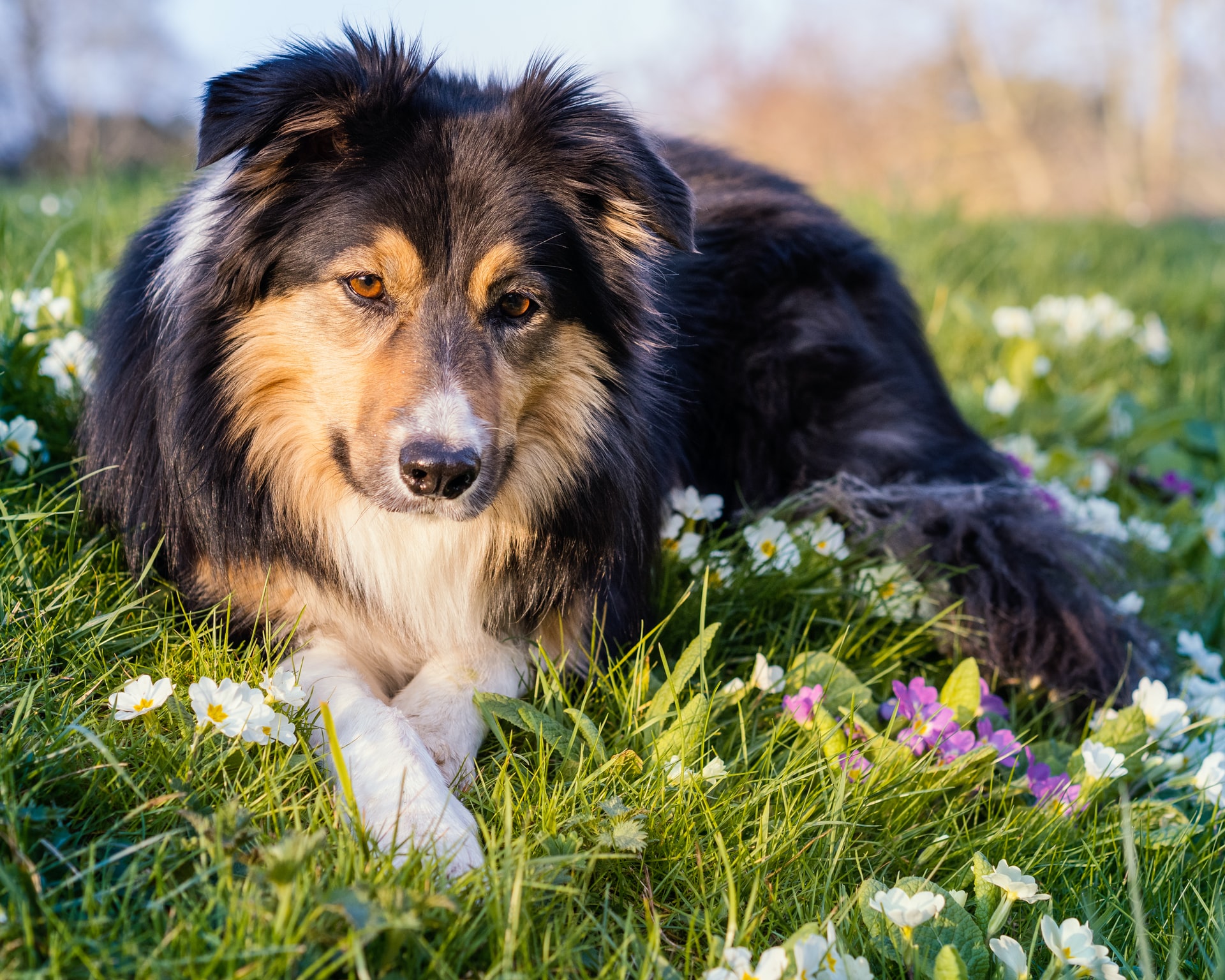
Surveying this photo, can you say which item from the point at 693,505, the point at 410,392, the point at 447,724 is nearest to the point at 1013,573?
the point at 693,505

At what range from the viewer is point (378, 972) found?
5.01 ft

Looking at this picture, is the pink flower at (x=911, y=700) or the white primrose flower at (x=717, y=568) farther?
the white primrose flower at (x=717, y=568)

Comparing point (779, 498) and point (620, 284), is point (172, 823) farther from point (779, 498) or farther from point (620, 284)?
point (779, 498)

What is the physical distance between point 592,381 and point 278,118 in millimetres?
965

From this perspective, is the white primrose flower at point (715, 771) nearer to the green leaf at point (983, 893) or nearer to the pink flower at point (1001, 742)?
the green leaf at point (983, 893)

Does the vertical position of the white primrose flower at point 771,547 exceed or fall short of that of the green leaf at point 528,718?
it exceeds it

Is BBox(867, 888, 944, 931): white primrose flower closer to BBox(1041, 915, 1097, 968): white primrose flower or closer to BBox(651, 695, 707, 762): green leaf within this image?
BBox(1041, 915, 1097, 968): white primrose flower

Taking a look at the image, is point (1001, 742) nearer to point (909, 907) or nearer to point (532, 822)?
point (909, 907)

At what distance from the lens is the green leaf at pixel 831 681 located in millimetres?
2504

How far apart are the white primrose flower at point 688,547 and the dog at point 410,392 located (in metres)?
0.15

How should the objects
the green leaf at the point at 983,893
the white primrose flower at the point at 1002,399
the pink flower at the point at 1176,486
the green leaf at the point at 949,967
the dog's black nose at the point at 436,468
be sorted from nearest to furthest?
the green leaf at the point at 949,967
the green leaf at the point at 983,893
the dog's black nose at the point at 436,468
the pink flower at the point at 1176,486
the white primrose flower at the point at 1002,399

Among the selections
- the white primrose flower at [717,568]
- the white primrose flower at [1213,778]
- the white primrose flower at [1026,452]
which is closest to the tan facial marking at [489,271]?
the white primrose flower at [717,568]

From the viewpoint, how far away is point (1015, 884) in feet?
6.24

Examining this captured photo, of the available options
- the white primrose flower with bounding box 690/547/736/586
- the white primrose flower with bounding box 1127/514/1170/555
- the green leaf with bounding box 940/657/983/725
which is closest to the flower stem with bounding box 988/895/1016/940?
the green leaf with bounding box 940/657/983/725
